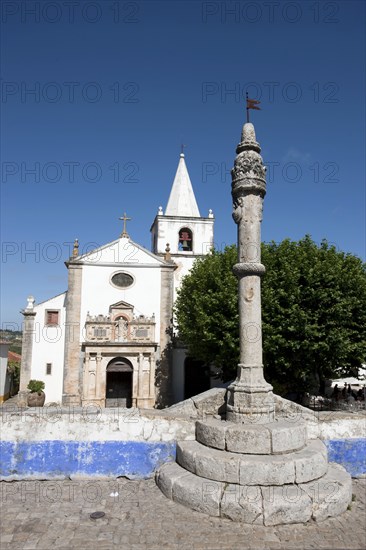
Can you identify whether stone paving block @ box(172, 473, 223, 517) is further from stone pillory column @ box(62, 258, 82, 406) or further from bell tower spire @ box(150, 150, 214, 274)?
bell tower spire @ box(150, 150, 214, 274)

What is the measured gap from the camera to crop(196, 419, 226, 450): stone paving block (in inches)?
255

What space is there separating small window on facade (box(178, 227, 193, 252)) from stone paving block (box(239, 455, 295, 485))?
21747mm

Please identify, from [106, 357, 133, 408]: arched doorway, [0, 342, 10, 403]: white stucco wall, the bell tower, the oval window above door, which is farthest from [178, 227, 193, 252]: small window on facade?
[0, 342, 10, 403]: white stucco wall

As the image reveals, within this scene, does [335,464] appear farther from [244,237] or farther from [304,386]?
[304,386]

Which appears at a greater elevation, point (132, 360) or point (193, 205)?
point (193, 205)

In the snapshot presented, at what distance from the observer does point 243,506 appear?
538 cm

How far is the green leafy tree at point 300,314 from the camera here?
1386cm

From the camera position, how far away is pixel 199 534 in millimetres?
5008

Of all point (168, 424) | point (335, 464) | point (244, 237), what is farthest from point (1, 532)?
point (244, 237)

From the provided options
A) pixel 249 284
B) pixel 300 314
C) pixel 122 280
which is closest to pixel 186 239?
pixel 122 280

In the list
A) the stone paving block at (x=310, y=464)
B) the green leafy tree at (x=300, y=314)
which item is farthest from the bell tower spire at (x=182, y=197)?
the stone paving block at (x=310, y=464)

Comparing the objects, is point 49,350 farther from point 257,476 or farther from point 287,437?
point 257,476

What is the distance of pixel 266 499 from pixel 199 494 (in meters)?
0.97

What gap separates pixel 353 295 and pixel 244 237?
29.3ft
